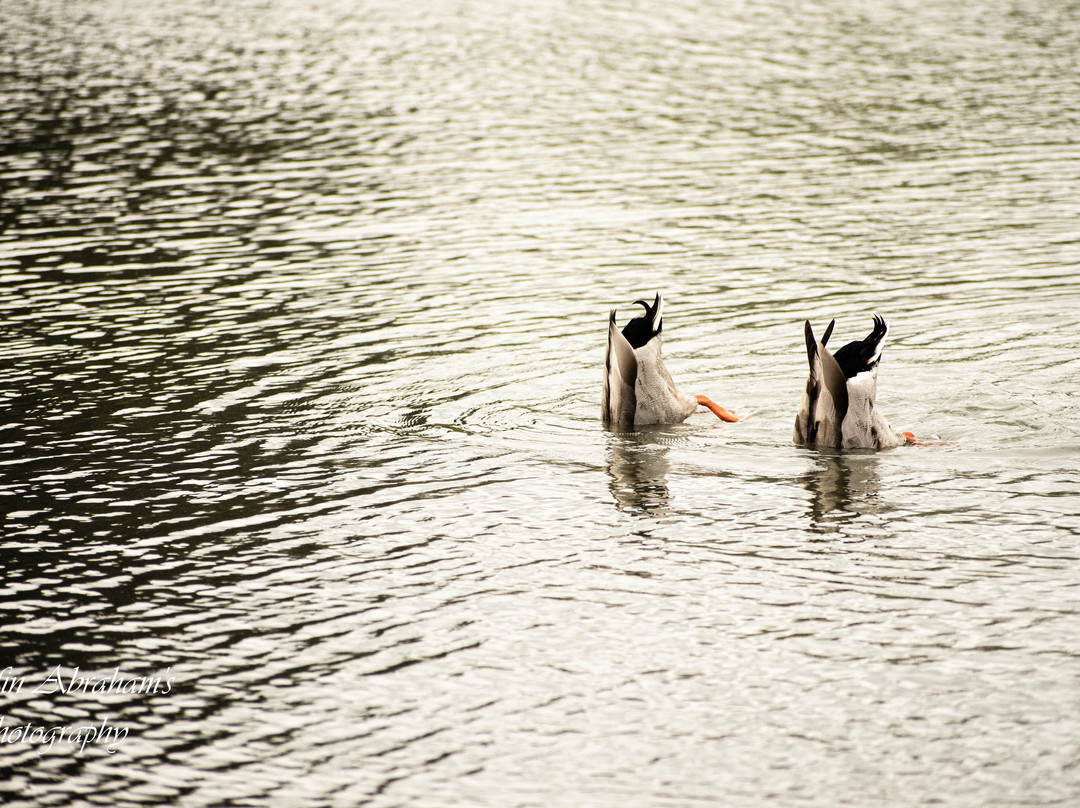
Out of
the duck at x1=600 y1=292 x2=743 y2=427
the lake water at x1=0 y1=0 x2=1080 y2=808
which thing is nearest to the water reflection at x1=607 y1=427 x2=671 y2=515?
the lake water at x1=0 y1=0 x2=1080 y2=808

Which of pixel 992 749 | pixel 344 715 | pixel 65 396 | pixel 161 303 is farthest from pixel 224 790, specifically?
pixel 161 303

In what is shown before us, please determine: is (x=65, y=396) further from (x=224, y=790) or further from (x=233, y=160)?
(x=233, y=160)

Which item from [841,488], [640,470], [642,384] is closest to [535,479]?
[640,470]

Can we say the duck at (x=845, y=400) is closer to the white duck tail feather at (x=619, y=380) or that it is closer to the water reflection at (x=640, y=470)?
the water reflection at (x=640, y=470)

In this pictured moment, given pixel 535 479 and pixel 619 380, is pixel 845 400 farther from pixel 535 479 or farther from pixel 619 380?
pixel 535 479

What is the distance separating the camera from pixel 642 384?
10.8 metres

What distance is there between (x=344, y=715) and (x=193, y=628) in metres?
1.43

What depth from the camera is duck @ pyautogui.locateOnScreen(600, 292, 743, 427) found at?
34.7 feet

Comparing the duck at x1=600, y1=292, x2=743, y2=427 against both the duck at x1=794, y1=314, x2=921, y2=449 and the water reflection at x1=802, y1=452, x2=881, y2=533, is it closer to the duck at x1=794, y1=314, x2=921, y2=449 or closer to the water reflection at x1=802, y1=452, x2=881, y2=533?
the duck at x1=794, y1=314, x2=921, y2=449

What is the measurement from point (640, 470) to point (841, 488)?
1546 mm

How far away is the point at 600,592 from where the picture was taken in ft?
26.3

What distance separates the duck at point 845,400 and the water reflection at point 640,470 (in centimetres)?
115

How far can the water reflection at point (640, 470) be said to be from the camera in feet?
31.0

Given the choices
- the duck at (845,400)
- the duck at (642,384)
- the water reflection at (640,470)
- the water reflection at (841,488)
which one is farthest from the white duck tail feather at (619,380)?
the water reflection at (841,488)
